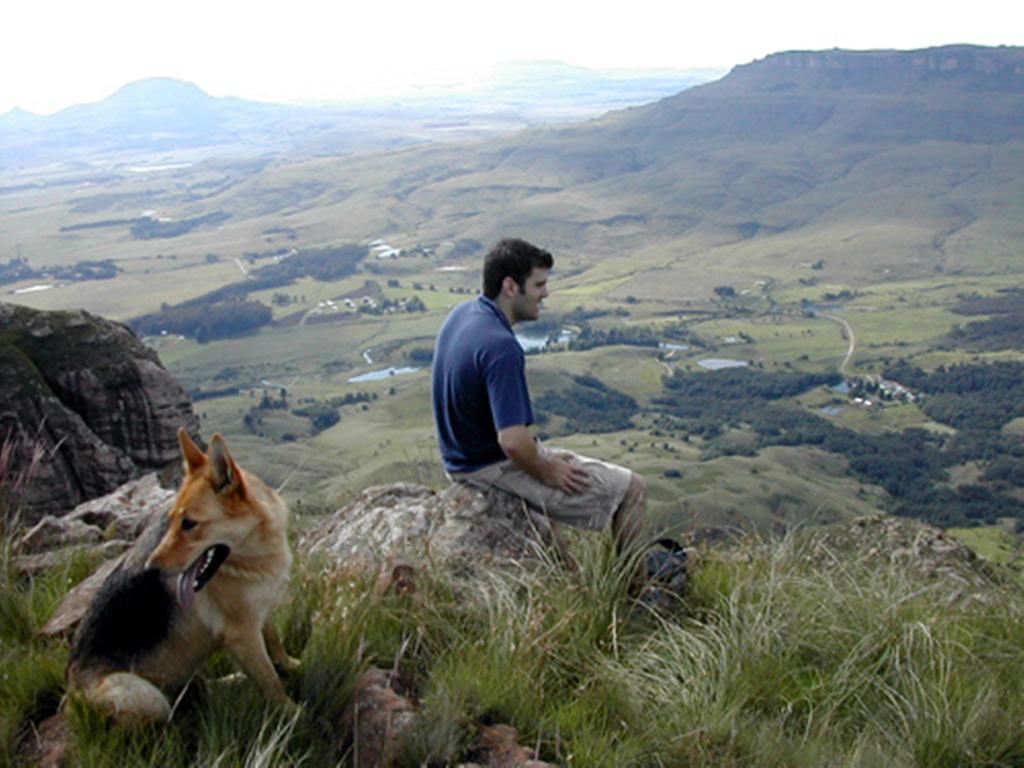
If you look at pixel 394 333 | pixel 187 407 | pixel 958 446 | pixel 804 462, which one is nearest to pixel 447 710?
pixel 187 407

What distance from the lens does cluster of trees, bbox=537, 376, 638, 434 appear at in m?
118

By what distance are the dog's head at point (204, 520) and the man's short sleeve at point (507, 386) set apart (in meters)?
2.65

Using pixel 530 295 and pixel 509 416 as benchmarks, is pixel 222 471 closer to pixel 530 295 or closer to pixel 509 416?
pixel 509 416

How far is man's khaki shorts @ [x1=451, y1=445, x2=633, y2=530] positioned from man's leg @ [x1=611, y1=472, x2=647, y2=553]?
0.17 ft

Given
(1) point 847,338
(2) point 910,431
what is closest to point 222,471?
(2) point 910,431

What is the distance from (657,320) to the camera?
172 meters

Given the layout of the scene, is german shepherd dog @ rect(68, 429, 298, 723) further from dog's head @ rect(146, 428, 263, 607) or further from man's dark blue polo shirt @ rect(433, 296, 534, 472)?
man's dark blue polo shirt @ rect(433, 296, 534, 472)

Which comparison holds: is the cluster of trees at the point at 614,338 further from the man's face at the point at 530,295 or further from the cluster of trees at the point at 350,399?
the man's face at the point at 530,295

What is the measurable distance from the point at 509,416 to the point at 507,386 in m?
0.23

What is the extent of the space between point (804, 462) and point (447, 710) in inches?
4046

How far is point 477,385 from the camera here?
6.91 metres

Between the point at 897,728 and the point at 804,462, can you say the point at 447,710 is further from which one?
the point at 804,462

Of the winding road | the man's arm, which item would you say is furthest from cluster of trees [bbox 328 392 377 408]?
the man's arm

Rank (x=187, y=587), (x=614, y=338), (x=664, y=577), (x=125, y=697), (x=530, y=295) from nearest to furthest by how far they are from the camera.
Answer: (x=125, y=697)
(x=187, y=587)
(x=664, y=577)
(x=530, y=295)
(x=614, y=338)
